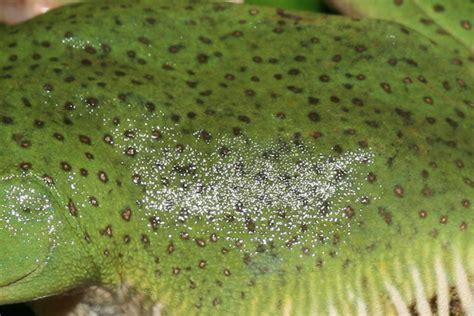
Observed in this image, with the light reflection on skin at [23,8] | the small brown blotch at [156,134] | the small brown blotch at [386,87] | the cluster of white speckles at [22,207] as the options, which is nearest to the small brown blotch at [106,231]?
the cluster of white speckles at [22,207]

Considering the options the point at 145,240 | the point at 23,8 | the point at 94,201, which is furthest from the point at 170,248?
the point at 23,8

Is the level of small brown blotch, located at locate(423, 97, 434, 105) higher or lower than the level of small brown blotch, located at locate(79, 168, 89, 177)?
higher

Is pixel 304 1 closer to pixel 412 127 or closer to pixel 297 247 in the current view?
pixel 412 127

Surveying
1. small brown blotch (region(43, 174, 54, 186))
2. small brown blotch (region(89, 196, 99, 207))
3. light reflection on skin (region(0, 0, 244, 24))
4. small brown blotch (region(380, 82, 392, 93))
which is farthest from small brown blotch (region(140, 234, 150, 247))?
light reflection on skin (region(0, 0, 244, 24))

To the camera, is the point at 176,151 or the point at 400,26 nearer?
the point at 176,151

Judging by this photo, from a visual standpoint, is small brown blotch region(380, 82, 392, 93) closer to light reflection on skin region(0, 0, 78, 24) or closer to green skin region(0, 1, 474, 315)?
green skin region(0, 1, 474, 315)

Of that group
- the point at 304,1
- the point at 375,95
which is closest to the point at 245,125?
the point at 375,95

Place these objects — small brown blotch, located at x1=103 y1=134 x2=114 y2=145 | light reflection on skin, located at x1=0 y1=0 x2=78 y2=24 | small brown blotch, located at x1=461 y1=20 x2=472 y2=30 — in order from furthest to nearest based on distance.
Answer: light reflection on skin, located at x1=0 y1=0 x2=78 y2=24 < small brown blotch, located at x1=461 y1=20 x2=472 y2=30 < small brown blotch, located at x1=103 y1=134 x2=114 y2=145

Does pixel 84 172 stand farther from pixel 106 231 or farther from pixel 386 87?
pixel 386 87

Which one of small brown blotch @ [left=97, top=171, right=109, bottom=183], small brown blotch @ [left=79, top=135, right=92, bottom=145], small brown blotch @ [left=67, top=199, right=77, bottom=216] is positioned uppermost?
small brown blotch @ [left=79, top=135, right=92, bottom=145]
